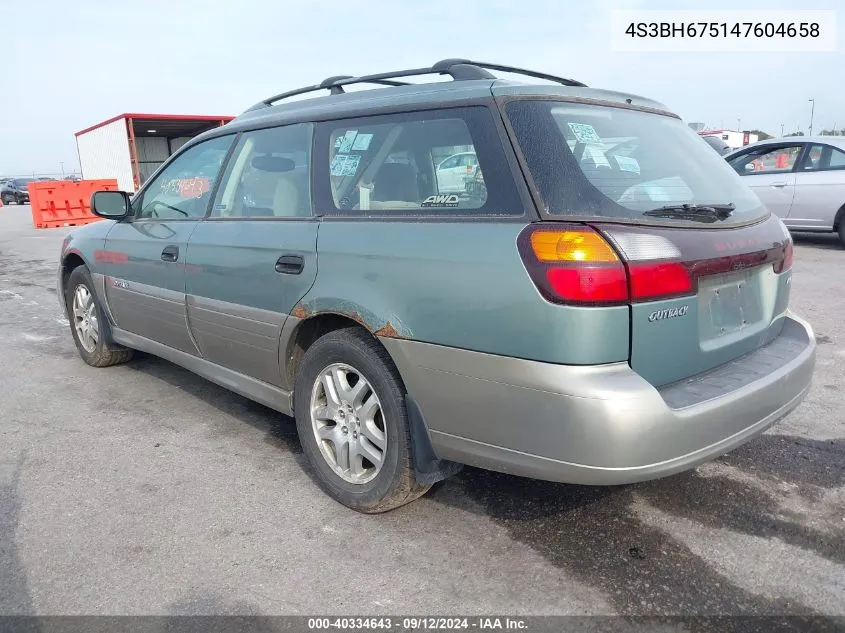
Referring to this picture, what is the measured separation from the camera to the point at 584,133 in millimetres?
2559

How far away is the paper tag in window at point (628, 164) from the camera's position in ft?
8.44

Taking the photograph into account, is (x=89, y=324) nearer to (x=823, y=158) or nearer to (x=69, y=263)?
(x=69, y=263)

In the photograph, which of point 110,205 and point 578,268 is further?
point 110,205

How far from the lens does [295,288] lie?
3.00 metres

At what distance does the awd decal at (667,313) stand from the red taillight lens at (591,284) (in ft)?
0.49

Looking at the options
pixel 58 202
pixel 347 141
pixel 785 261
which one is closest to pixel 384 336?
pixel 347 141

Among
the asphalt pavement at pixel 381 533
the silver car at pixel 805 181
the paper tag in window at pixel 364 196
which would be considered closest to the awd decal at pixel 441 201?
the paper tag in window at pixel 364 196

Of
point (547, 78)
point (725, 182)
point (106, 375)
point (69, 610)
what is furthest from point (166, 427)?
point (725, 182)

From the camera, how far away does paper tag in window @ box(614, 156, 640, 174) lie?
257 cm

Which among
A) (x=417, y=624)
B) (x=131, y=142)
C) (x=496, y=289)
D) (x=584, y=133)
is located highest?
(x=131, y=142)

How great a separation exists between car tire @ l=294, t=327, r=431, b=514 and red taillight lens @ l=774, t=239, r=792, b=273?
5.36ft

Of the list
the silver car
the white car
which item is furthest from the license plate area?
the silver car

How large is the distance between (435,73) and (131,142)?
23199 mm

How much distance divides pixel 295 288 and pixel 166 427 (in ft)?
4.96
